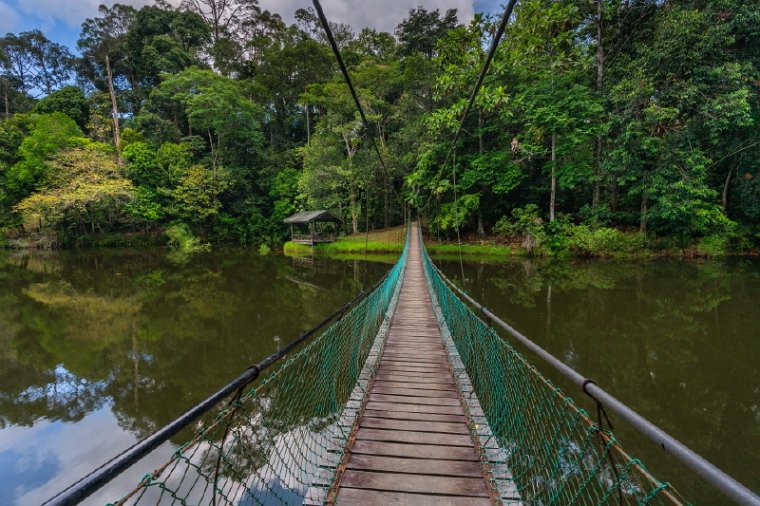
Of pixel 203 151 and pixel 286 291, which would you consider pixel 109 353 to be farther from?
pixel 203 151

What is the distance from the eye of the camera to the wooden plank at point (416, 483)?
1516 millimetres

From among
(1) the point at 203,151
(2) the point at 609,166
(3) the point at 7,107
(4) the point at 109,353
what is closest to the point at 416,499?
(4) the point at 109,353

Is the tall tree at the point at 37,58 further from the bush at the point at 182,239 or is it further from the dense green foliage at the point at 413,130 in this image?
the bush at the point at 182,239

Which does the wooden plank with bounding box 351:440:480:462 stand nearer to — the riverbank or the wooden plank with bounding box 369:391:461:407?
the wooden plank with bounding box 369:391:461:407

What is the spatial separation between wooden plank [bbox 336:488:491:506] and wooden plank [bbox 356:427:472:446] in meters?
0.36

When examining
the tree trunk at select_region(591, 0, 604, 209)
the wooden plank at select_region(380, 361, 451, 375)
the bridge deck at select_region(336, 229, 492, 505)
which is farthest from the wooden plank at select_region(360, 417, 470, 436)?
the tree trunk at select_region(591, 0, 604, 209)

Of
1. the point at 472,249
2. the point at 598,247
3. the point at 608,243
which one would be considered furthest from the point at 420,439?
the point at 608,243

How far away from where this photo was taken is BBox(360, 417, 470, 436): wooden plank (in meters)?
1.97

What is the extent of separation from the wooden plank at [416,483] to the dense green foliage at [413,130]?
7.30m

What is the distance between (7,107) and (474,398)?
107 ft

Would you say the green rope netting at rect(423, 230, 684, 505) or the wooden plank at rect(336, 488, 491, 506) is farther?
the green rope netting at rect(423, 230, 684, 505)

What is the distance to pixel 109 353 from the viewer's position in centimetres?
494

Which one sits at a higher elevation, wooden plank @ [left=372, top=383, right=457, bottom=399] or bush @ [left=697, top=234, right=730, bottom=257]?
bush @ [left=697, top=234, right=730, bottom=257]

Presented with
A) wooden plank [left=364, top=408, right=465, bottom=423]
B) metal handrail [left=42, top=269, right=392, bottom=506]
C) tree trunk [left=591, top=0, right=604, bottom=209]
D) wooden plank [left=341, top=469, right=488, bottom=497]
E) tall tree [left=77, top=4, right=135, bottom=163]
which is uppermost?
tall tree [left=77, top=4, right=135, bottom=163]
